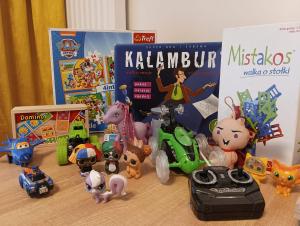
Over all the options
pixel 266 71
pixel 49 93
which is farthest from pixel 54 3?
pixel 266 71

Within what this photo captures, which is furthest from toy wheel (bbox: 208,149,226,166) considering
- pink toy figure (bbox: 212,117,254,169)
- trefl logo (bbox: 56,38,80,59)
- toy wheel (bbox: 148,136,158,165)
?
trefl logo (bbox: 56,38,80,59)

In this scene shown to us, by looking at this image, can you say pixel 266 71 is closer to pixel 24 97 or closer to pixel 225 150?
pixel 225 150

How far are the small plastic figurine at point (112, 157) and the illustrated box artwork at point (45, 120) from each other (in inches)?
6.6

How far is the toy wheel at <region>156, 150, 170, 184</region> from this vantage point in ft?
1.75

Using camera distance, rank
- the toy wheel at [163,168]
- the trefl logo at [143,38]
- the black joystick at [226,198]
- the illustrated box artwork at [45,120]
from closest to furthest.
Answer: the black joystick at [226,198] < the toy wheel at [163,168] < the illustrated box artwork at [45,120] < the trefl logo at [143,38]

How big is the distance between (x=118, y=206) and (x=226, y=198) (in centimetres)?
17

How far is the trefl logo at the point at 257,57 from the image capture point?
0.55 meters

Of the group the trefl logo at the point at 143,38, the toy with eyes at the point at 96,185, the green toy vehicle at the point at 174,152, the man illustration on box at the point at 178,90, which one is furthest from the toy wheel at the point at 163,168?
Result: the trefl logo at the point at 143,38

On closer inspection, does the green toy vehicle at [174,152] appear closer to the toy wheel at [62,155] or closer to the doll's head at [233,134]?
the doll's head at [233,134]

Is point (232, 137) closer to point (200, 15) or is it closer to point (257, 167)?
point (257, 167)

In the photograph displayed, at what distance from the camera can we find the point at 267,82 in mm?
573

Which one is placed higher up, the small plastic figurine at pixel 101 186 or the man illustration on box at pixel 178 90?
the man illustration on box at pixel 178 90

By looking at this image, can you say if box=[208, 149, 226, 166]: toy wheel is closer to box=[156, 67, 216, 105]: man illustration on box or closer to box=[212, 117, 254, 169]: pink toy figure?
box=[212, 117, 254, 169]: pink toy figure

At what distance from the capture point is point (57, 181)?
22.0 inches
